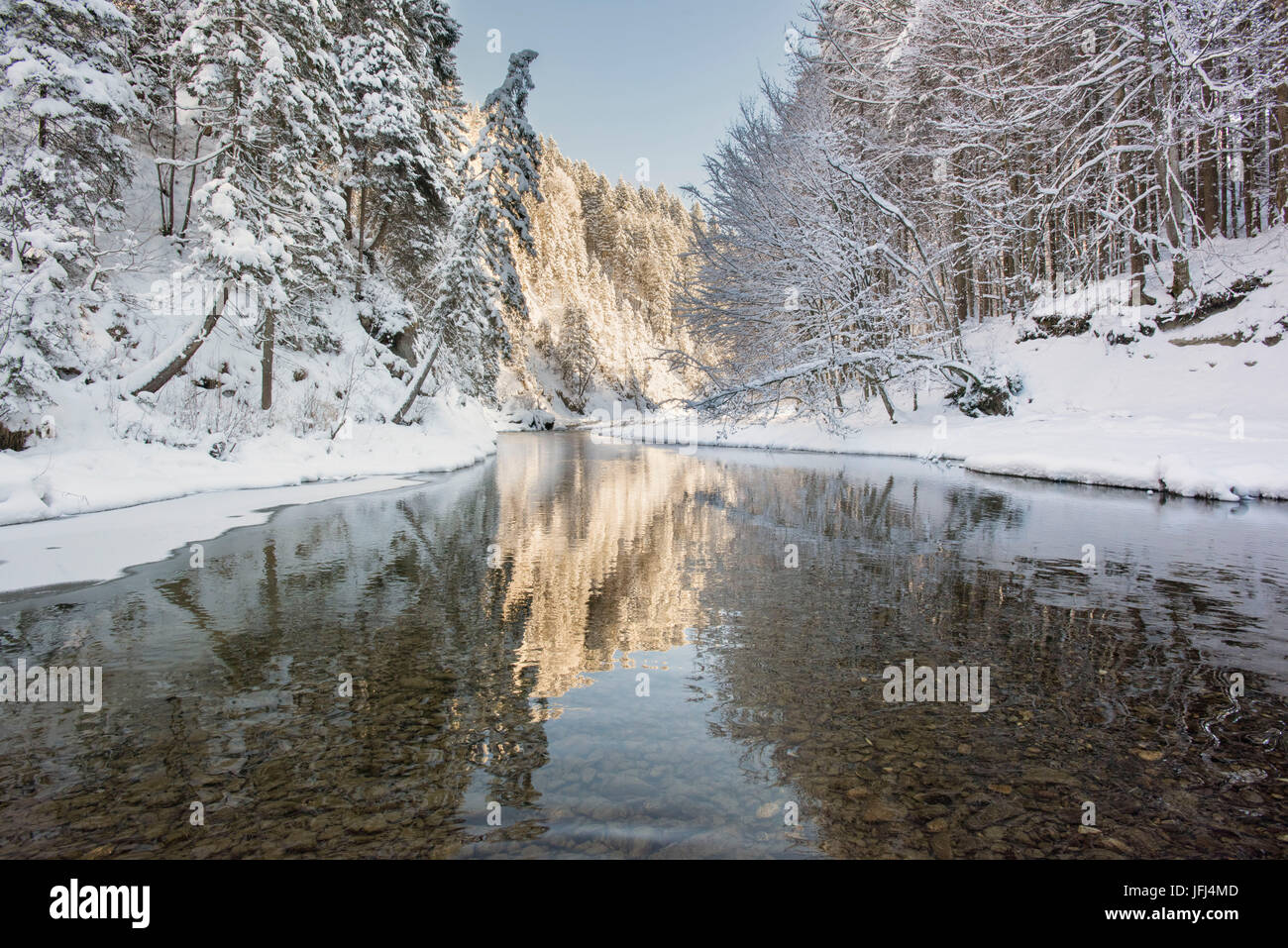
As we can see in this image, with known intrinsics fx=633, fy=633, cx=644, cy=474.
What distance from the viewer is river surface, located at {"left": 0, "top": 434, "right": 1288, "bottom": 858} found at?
2385 millimetres

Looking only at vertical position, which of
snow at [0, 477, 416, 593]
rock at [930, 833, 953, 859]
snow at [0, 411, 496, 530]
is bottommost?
rock at [930, 833, 953, 859]

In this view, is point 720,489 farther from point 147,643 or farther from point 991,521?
point 147,643

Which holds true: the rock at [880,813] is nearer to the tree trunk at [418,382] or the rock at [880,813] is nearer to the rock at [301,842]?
the rock at [301,842]

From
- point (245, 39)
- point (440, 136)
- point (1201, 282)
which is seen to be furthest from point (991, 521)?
point (440, 136)

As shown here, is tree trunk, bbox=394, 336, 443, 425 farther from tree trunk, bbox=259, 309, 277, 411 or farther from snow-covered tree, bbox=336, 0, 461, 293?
snow-covered tree, bbox=336, 0, 461, 293

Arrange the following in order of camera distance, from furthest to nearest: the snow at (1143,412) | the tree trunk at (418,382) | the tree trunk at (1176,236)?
the tree trunk at (418,382) < the tree trunk at (1176,236) < the snow at (1143,412)

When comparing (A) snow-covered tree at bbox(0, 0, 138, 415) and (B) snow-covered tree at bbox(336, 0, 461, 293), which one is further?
(B) snow-covered tree at bbox(336, 0, 461, 293)

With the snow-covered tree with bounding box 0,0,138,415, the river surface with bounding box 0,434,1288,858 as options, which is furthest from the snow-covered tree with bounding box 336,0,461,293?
the river surface with bounding box 0,434,1288,858

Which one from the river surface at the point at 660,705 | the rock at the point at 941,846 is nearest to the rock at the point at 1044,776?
the river surface at the point at 660,705

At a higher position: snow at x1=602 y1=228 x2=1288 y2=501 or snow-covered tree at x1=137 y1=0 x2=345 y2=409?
snow-covered tree at x1=137 y1=0 x2=345 y2=409

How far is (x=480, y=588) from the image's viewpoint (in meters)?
5.89

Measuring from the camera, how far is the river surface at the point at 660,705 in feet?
7.82

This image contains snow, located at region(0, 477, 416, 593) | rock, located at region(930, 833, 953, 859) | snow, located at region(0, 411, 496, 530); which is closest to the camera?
rock, located at region(930, 833, 953, 859)

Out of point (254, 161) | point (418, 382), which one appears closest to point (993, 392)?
point (418, 382)
